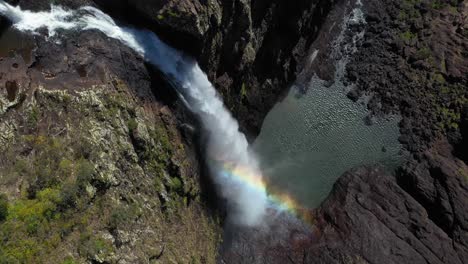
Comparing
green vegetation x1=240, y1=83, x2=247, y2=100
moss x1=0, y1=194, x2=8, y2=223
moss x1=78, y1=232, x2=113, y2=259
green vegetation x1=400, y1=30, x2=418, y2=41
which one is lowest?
moss x1=78, y1=232, x2=113, y2=259

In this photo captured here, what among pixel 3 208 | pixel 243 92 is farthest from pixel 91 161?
pixel 243 92

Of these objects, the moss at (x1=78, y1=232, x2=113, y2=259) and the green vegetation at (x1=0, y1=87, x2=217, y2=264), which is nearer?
the green vegetation at (x1=0, y1=87, x2=217, y2=264)

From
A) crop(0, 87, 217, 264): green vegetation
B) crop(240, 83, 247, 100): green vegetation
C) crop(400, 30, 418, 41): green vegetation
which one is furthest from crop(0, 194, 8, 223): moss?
crop(400, 30, 418, 41): green vegetation

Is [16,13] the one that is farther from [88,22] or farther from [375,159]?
[375,159]

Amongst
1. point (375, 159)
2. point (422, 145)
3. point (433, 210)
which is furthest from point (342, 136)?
point (433, 210)

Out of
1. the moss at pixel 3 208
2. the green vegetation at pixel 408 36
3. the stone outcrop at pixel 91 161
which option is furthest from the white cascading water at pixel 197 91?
the green vegetation at pixel 408 36

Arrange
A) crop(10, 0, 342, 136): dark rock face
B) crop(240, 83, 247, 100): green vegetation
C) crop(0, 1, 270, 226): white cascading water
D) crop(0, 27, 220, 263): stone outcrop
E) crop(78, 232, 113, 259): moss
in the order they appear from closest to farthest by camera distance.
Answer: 1. crop(0, 27, 220, 263): stone outcrop
2. crop(78, 232, 113, 259): moss
3. crop(0, 1, 270, 226): white cascading water
4. crop(10, 0, 342, 136): dark rock face
5. crop(240, 83, 247, 100): green vegetation

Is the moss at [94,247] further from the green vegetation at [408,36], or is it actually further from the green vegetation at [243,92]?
the green vegetation at [408,36]

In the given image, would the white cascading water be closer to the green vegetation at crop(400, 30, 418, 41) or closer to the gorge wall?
the gorge wall
